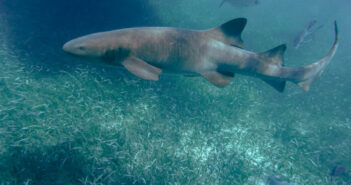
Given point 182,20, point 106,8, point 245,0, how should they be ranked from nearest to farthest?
point 106,8 < point 182,20 < point 245,0

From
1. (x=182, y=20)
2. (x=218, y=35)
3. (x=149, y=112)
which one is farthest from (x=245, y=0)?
(x=149, y=112)

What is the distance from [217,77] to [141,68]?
6.38 feet

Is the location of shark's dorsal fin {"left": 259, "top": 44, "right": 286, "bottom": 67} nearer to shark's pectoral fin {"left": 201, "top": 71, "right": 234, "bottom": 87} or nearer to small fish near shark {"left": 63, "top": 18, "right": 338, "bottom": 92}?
small fish near shark {"left": 63, "top": 18, "right": 338, "bottom": 92}

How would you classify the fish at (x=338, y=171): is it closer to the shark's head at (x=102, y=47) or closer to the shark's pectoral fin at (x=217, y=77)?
the shark's pectoral fin at (x=217, y=77)

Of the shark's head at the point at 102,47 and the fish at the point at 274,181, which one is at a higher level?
the shark's head at the point at 102,47

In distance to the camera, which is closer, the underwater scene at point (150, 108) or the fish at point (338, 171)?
the underwater scene at point (150, 108)

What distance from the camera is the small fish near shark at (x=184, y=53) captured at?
3.16m

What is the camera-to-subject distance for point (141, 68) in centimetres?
325

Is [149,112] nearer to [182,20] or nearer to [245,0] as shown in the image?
[182,20]

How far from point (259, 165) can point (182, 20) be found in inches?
431

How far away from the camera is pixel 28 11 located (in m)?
7.45

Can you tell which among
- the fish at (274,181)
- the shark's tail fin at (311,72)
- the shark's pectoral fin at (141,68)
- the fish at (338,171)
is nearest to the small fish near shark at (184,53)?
the shark's pectoral fin at (141,68)

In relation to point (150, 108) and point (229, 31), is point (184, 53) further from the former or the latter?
point (150, 108)

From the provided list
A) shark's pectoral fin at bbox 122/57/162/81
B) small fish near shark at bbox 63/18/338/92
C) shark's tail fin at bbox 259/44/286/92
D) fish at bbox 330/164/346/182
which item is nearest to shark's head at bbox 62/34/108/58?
small fish near shark at bbox 63/18/338/92
